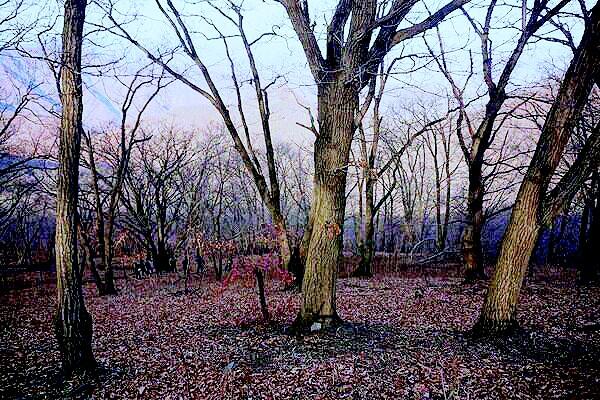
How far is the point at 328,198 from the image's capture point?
6.40 m

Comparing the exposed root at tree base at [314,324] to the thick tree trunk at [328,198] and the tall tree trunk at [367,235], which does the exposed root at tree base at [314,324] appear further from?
the tall tree trunk at [367,235]

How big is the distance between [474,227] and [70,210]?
9898 millimetres

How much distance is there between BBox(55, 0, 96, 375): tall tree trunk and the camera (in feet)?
16.8

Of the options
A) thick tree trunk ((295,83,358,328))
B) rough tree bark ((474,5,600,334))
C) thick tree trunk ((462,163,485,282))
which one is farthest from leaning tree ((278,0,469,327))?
thick tree trunk ((462,163,485,282))

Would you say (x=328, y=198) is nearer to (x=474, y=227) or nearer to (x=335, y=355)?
(x=335, y=355)

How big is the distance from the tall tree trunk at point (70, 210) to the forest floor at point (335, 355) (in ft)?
1.51

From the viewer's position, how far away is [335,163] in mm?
6320

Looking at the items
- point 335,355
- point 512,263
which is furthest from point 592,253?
point 335,355

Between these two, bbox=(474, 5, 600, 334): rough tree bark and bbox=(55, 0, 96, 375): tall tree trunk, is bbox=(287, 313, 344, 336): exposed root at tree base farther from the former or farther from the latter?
bbox=(55, 0, 96, 375): tall tree trunk

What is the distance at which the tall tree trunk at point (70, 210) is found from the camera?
5.11 meters

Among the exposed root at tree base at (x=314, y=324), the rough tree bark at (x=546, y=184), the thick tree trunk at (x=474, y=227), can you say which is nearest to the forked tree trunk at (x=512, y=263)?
the rough tree bark at (x=546, y=184)

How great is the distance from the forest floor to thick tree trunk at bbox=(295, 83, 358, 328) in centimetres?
50

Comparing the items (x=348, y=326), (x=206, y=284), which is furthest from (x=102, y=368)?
(x=206, y=284)

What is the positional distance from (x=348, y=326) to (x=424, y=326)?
1465mm
